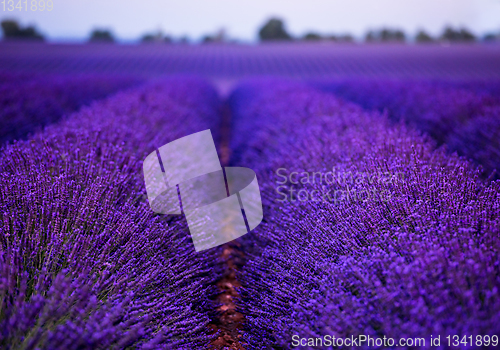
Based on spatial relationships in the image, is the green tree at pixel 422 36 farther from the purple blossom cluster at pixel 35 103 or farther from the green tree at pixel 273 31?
the purple blossom cluster at pixel 35 103

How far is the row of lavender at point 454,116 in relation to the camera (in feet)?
8.05

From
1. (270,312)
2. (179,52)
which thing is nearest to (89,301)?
(270,312)

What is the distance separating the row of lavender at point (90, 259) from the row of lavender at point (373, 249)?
1.10ft

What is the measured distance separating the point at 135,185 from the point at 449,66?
14.1m

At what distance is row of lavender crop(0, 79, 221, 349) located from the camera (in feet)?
2.92

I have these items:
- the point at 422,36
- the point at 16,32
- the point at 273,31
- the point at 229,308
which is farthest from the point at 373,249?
the point at 422,36

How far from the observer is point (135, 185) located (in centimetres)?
156

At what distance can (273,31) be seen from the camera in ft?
68.1

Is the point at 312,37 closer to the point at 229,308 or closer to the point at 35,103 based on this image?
the point at 35,103

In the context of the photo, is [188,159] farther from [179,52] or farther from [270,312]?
[179,52]

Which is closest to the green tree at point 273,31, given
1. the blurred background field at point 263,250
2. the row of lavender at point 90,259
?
the blurred background field at point 263,250

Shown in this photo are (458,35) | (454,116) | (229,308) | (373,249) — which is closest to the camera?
(373,249)

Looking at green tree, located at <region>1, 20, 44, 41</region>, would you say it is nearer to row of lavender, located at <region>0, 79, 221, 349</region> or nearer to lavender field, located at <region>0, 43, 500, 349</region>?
lavender field, located at <region>0, 43, 500, 349</region>

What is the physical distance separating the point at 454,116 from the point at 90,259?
3.57m
